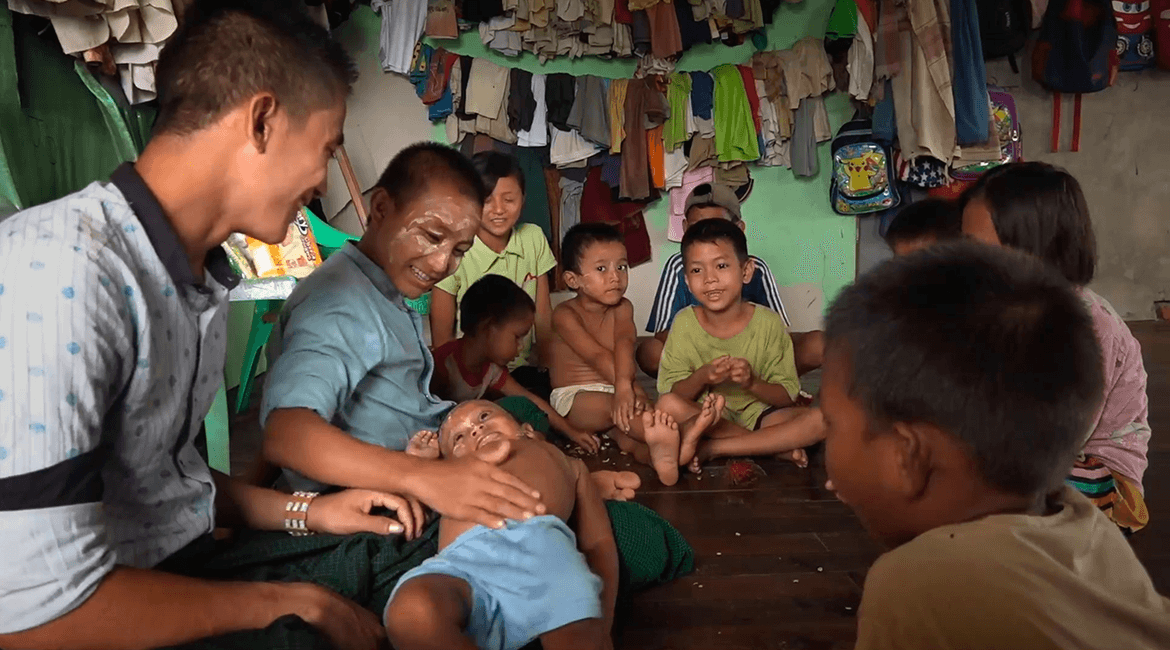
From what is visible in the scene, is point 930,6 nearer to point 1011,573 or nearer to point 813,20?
point 813,20

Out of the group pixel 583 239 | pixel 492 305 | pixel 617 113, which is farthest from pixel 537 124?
pixel 492 305

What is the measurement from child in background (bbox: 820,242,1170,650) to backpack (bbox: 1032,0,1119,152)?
5.53 metres

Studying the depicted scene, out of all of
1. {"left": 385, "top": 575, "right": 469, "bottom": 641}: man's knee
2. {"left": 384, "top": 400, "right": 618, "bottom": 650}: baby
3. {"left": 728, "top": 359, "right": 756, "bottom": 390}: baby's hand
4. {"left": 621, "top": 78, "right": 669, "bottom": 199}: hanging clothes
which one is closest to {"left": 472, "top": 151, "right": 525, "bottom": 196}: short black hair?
{"left": 728, "top": 359, "right": 756, "bottom": 390}: baby's hand

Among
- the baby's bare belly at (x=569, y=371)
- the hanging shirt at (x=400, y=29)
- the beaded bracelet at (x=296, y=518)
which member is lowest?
the baby's bare belly at (x=569, y=371)

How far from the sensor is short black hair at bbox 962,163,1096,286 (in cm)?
201

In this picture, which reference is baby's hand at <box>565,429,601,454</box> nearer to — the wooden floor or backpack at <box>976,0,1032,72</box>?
the wooden floor

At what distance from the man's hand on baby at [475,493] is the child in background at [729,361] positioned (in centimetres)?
144

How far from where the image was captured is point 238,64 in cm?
110

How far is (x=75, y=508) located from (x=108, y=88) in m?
1.99

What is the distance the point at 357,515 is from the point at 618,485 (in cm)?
79

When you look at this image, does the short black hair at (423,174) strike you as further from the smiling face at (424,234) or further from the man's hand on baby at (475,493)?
the man's hand on baby at (475,493)

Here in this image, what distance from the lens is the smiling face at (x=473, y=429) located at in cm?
168

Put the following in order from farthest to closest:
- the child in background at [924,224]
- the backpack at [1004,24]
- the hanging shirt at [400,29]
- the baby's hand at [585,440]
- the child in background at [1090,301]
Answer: the backpack at [1004,24], the hanging shirt at [400,29], the baby's hand at [585,440], the child in background at [924,224], the child in background at [1090,301]

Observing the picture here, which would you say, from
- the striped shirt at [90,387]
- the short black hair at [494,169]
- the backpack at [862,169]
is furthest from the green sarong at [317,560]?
the backpack at [862,169]
